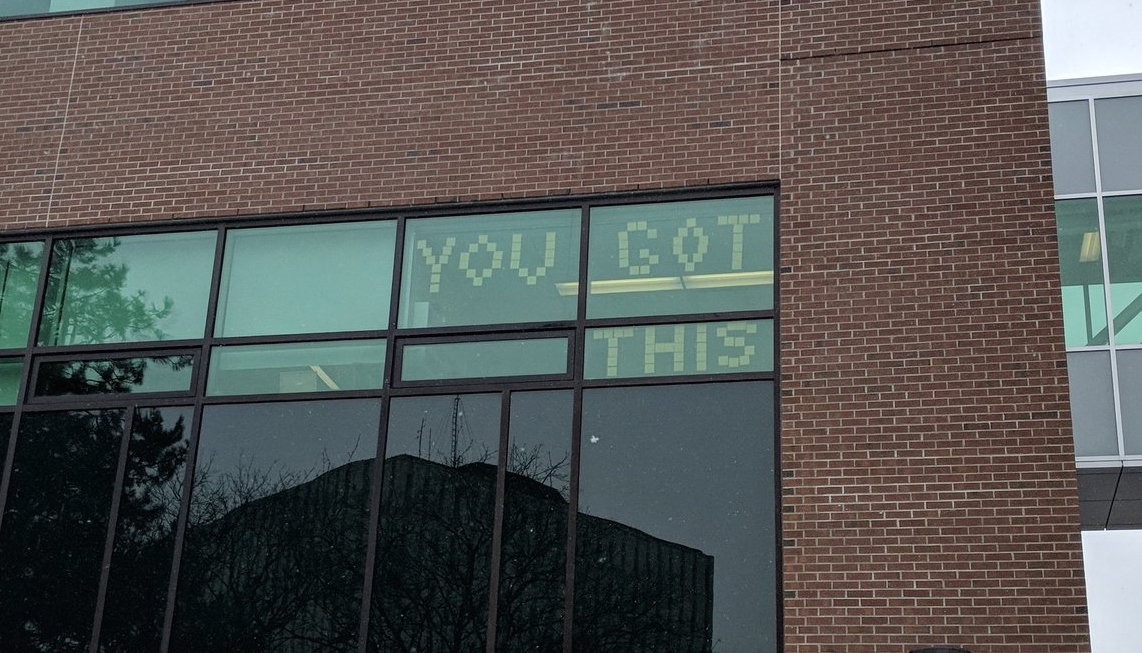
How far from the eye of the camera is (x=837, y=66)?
11742 mm

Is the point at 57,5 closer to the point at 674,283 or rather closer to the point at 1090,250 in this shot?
the point at 674,283

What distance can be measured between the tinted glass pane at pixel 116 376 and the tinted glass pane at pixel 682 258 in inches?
147

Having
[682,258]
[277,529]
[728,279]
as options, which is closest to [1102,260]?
[728,279]

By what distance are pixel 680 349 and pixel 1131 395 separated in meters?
5.66

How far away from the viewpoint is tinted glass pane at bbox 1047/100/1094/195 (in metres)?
15.1

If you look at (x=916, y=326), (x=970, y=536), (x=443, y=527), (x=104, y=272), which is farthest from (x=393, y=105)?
(x=970, y=536)

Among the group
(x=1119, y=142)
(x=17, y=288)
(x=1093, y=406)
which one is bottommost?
(x=1093, y=406)

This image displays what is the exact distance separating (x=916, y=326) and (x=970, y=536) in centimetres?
172

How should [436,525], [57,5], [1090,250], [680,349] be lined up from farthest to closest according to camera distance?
[1090,250], [57,5], [680,349], [436,525]

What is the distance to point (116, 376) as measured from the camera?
1220cm

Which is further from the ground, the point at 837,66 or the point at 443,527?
the point at 837,66

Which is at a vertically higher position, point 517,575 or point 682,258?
point 682,258

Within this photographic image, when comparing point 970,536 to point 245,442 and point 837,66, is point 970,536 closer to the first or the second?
point 837,66

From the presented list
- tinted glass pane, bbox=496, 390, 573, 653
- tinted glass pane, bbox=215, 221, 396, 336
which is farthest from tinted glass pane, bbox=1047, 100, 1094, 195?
tinted glass pane, bbox=215, 221, 396, 336
